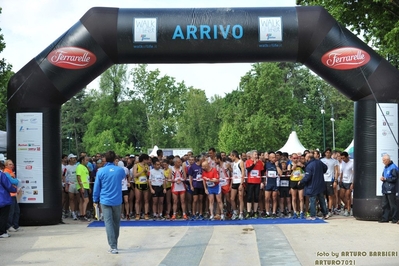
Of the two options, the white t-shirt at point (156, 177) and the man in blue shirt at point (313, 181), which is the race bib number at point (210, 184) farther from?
the man in blue shirt at point (313, 181)

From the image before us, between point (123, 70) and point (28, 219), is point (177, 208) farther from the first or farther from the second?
point (123, 70)

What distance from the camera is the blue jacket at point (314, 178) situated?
15.0 meters

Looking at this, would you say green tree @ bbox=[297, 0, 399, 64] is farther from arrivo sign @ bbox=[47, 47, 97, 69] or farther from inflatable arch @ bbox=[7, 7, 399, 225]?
arrivo sign @ bbox=[47, 47, 97, 69]

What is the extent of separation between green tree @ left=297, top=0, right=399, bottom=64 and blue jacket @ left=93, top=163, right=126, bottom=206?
1272 cm

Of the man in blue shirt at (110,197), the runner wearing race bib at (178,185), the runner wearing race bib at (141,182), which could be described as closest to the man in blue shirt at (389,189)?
the runner wearing race bib at (178,185)

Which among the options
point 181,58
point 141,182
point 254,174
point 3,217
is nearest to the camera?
point 3,217

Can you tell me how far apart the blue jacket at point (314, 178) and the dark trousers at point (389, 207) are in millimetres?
1717

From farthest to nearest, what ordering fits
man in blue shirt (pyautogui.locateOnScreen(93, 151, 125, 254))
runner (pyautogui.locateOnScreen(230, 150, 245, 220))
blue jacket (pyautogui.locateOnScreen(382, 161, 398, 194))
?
runner (pyautogui.locateOnScreen(230, 150, 245, 220))
blue jacket (pyautogui.locateOnScreen(382, 161, 398, 194))
man in blue shirt (pyautogui.locateOnScreen(93, 151, 125, 254))

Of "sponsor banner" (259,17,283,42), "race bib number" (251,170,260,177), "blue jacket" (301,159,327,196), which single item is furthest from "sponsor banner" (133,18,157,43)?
"blue jacket" (301,159,327,196)

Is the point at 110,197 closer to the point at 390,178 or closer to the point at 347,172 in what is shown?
the point at 390,178

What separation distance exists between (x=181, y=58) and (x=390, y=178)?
5.76 metres

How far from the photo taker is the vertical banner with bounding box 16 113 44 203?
1412 cm

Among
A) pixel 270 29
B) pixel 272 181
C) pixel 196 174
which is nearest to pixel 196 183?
pixel 196 174

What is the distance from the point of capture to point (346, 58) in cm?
1387
